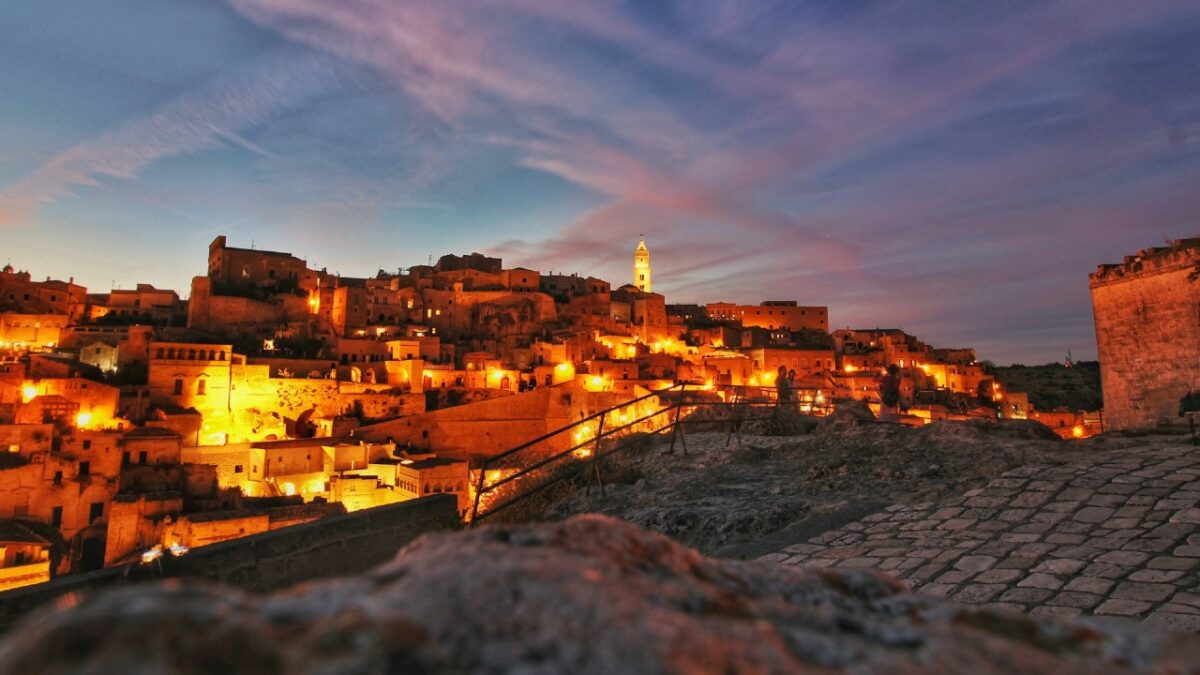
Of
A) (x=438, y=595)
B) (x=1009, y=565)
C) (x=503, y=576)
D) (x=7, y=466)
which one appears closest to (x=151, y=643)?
(x=438, y=595)

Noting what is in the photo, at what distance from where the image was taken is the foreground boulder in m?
1.13

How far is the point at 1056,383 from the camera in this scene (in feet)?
237

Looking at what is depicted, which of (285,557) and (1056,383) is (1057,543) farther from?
(1056,383)

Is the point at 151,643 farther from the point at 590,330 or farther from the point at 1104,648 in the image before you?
the point at 590,330

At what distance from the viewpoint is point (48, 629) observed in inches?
43.0

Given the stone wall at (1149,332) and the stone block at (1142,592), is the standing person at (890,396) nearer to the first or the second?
the stone wall at (1149,332)

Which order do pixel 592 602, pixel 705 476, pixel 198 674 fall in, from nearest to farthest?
pixel 198 674
pixel 592 602
pixel 705 476

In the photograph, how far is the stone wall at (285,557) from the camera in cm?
586

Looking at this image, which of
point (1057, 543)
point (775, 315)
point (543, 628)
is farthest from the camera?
point (775, 315)

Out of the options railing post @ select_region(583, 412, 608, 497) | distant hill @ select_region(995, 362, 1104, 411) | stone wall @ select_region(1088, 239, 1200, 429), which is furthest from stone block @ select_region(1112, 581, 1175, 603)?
distant hill @ select_region(995, 362, 1104, 411)

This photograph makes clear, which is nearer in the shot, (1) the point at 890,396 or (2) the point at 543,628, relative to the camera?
(2) the point at 543,628

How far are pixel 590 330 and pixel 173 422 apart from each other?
3615 centimetres

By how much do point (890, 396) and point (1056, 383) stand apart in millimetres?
75225

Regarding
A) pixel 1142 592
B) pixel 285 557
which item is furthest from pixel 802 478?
pixel 285 557
